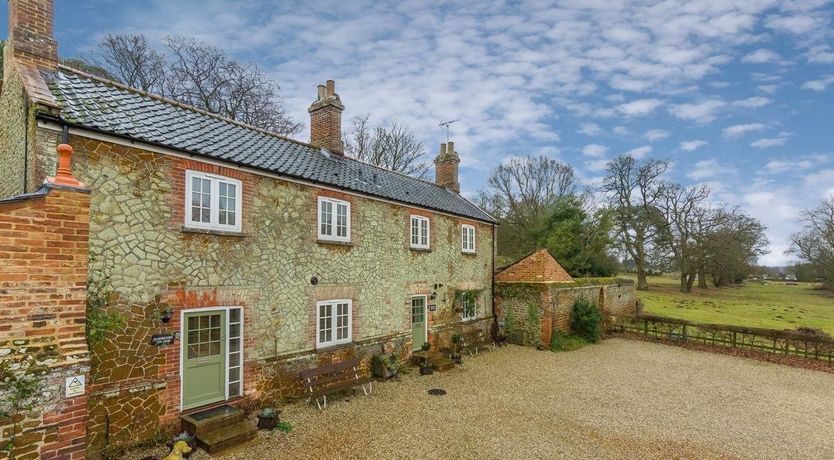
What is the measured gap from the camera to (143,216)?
736 cm

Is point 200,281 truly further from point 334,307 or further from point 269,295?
point 334,307

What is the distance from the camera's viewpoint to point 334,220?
36.2ft

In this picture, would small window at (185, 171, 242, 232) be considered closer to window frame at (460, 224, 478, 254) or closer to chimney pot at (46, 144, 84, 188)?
chimney pot at (46, 144, 84, 188)

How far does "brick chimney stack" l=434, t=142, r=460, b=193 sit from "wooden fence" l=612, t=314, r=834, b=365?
37.7ft

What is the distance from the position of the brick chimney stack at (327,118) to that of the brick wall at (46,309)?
8971mm

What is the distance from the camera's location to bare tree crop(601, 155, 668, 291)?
117 feet

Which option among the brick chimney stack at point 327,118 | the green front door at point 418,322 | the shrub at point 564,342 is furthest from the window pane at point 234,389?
the shrub at point 564,342

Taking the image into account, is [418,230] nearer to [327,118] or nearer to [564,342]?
[327,118]

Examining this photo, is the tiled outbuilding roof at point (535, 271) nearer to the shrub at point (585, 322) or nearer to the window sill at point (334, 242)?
the shrub at point (585, 322)

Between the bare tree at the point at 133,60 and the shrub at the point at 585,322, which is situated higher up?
the bare tree at the point at 133,60

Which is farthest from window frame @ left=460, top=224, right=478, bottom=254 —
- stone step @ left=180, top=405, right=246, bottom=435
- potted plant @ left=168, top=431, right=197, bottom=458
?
potted plant @ left=168, top=431, right=197, bottom=458

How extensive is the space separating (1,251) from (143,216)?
258 cm

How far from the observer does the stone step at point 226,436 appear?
7.13 m

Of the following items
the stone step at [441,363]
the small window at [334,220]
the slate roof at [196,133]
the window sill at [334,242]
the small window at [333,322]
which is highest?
the slate roof at [196,133]
